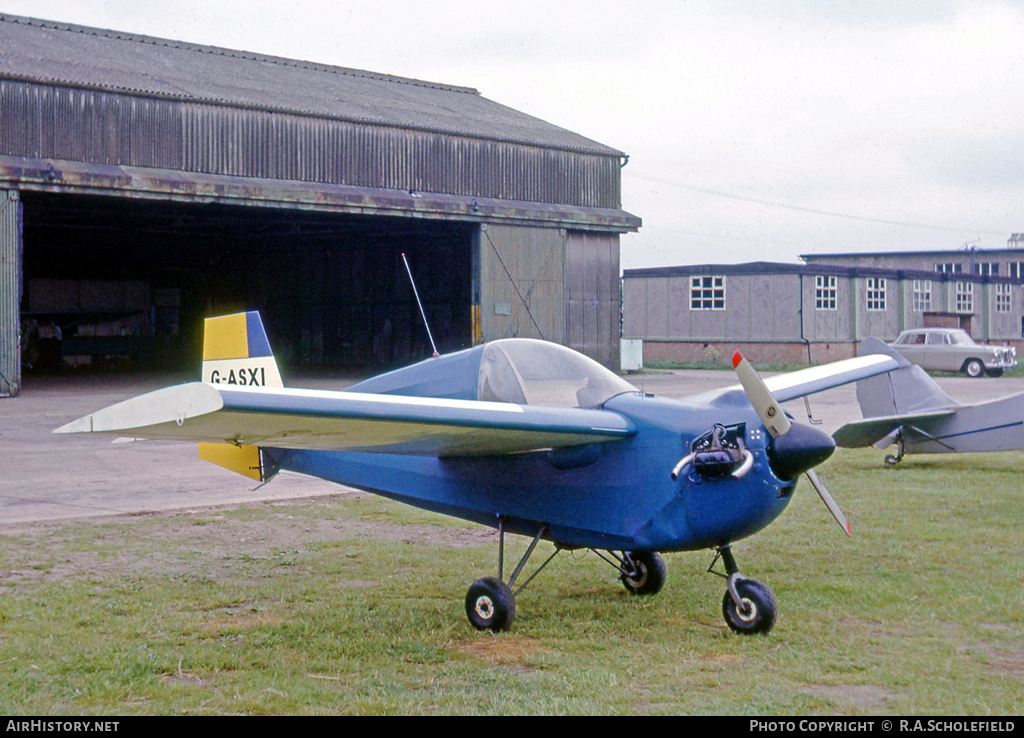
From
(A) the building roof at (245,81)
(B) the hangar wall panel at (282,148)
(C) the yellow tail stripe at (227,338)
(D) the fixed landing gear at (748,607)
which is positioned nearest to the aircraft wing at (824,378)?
(D) the fixed landing gear at (748,607)

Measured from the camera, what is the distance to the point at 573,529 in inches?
259

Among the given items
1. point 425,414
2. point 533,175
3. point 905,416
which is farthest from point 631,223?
point 425,414

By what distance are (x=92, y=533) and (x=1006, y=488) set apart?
10090mm

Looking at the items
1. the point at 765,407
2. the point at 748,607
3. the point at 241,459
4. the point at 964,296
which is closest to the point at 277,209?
the point at 241,459

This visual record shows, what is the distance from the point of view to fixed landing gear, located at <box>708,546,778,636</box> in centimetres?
612

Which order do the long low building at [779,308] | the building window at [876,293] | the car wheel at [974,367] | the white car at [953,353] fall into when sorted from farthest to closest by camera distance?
1. the building window at [876,293]
2. the long low building at [779,308]
3. the car wheel at [974,367]
4. the white car at [953,353]

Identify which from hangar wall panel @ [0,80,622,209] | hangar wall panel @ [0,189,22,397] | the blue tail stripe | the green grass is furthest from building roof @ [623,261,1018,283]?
the blue tail stripe

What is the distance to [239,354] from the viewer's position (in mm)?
8609

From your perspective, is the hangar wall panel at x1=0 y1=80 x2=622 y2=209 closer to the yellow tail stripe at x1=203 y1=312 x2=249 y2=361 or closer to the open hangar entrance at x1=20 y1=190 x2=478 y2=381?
the open hangar entrance at x1=20 y1=190 x2=478 y2=381

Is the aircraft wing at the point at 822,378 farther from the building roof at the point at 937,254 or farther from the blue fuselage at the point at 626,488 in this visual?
the building roof at the point at 937,254

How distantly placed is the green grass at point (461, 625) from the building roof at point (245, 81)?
20.4 metres

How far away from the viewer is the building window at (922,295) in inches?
1969

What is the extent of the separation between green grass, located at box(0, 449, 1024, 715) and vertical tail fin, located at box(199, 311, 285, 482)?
87cm

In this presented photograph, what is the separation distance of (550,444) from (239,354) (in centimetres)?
346
